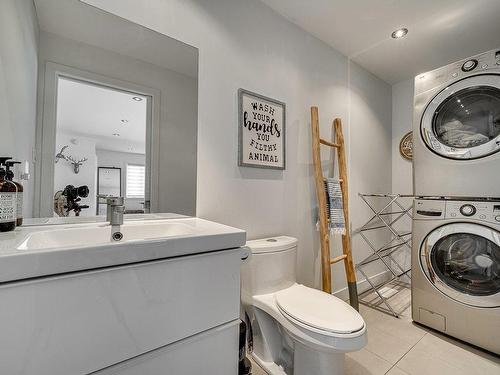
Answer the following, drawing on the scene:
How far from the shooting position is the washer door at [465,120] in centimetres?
148

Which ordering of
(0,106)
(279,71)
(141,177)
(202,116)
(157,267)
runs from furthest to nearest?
Answer: (279,71)
(202,116)
(141,177)
(0,106)
(157,267)

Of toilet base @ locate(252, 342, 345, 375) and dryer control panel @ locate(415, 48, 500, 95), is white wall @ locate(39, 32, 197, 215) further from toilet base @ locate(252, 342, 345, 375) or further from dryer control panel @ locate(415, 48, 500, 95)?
dryer control panel @ locate(415, 48, 500, 95)

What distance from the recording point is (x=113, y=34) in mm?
1147

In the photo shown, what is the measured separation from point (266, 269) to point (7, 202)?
3.74ft

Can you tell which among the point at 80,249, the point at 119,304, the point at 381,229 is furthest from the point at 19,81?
the point at 381,229

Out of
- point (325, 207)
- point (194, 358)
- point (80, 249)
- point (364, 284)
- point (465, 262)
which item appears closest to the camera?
point (80, 249)

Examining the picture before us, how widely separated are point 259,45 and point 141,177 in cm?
117

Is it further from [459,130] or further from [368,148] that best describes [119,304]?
[368,148]

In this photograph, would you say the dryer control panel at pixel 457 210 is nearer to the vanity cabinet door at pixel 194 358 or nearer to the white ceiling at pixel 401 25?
the white ceiling at pixel 401 25

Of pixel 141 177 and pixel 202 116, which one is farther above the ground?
pixel 202 116

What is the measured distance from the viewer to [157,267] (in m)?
0.69

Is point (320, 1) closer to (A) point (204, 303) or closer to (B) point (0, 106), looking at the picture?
(B) point (0, 106)

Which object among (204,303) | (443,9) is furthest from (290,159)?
(443,9)

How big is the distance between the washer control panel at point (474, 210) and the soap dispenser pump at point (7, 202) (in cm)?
221
